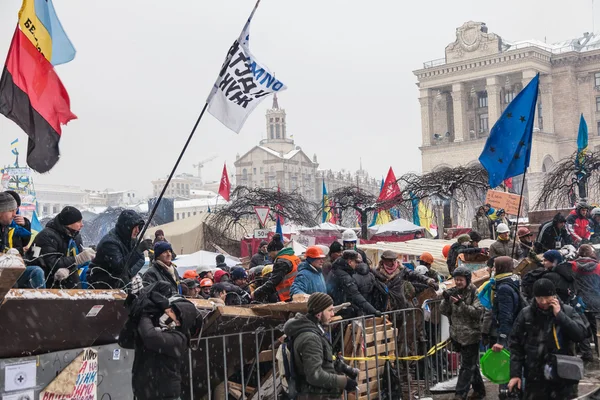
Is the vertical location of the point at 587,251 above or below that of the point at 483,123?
below

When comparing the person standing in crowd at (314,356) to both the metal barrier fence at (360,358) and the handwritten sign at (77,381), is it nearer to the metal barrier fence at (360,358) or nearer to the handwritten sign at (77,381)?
the metal barrier fence at (360,358)

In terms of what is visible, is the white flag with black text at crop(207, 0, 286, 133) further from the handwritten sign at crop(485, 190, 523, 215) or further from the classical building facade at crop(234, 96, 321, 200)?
the classical building facade at crop(234, 96, 321, 200)

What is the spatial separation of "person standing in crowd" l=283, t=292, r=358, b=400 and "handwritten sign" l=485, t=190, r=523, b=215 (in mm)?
10648

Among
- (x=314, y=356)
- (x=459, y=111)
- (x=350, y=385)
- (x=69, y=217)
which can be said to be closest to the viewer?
(x=314, y=356)

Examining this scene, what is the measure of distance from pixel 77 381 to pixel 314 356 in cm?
164

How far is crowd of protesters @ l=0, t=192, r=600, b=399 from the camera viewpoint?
6.72 meters

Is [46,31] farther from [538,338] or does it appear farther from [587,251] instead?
[587,251]

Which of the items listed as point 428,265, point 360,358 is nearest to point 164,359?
point 360,358

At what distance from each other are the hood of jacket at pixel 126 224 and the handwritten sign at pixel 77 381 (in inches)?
47.1

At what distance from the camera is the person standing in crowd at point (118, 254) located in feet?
22.4

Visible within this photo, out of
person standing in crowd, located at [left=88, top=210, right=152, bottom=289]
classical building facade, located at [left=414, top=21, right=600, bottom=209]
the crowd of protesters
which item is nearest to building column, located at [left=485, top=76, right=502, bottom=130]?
classical building facade, located at [left=414, top=21, right=600, bottom=209]

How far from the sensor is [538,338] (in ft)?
22.1

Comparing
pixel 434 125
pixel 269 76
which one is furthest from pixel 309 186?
pixel 269 76

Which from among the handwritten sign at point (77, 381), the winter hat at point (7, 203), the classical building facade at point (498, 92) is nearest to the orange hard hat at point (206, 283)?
the winter hat at point (7, 203)
